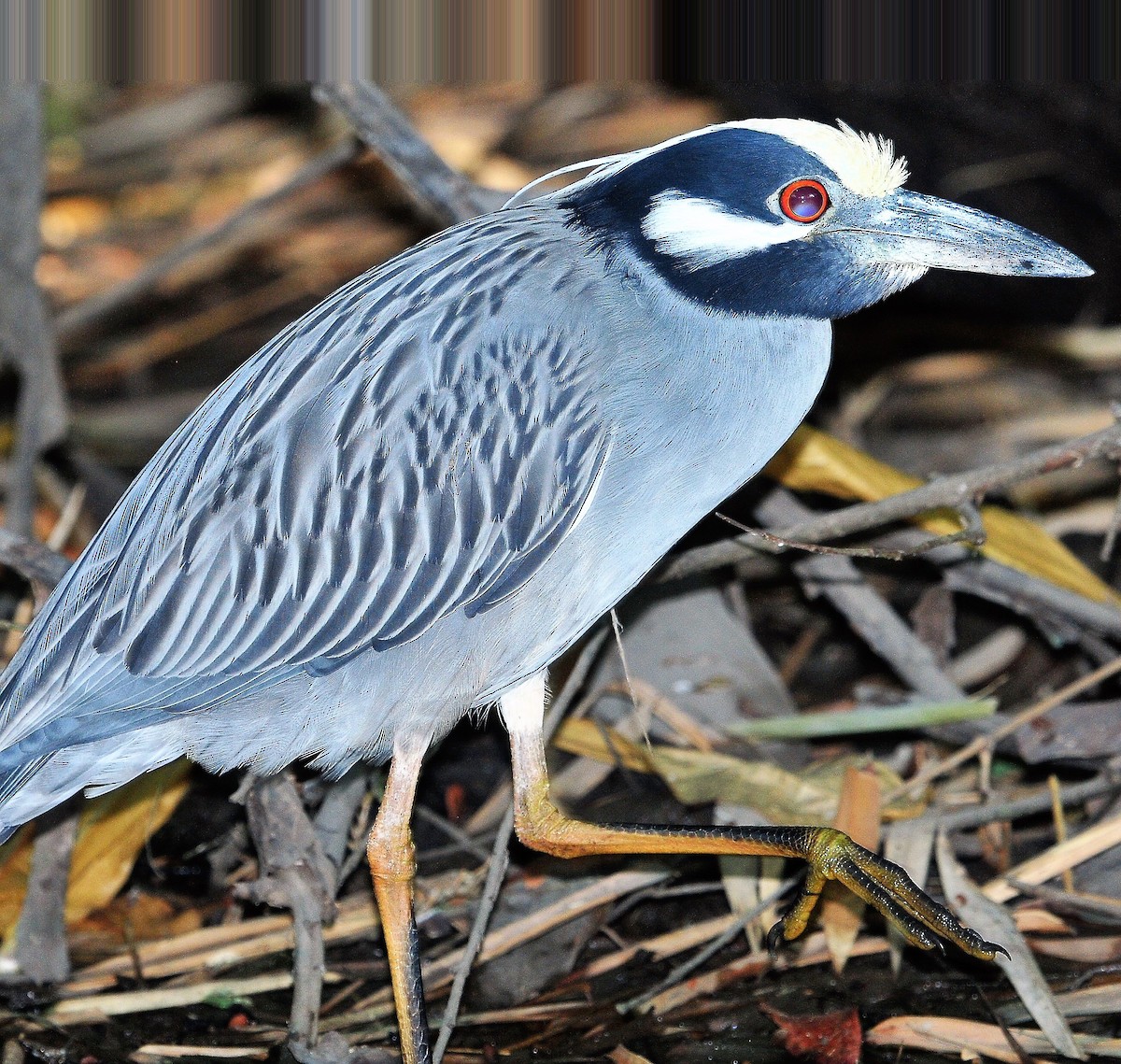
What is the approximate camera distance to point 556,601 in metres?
3.36

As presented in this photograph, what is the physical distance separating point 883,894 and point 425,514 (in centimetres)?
130

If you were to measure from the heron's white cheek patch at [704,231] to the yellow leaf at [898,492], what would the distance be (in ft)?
3.11

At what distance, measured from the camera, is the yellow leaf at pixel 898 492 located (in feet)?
13.9

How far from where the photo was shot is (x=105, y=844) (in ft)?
14.0

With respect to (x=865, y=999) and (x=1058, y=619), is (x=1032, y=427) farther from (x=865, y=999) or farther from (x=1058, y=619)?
(x=865, y=999)

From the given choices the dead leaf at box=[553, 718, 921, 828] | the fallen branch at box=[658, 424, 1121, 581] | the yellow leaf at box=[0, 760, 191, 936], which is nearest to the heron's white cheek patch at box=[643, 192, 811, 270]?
the fallen branch at box=[658, 424, 1121, 581]

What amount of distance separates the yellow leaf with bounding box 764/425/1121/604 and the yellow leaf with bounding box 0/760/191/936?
1915mm

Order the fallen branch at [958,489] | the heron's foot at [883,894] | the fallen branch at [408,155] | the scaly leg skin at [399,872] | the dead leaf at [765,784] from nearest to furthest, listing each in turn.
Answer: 1. the heron's foot at [883,894]
2. the scaly leg skin at [399,872]
3. the fallen branch at [958,489]
4. the dead leaf at [765,784]
5. the fallen branch at [408,155]

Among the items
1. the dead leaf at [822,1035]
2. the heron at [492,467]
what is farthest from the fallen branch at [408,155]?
the dead leaf at [822,1035]

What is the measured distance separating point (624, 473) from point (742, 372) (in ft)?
1.15

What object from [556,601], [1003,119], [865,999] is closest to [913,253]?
[556,601]

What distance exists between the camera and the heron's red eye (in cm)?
327

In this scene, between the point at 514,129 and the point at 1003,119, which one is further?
the point at 514,129

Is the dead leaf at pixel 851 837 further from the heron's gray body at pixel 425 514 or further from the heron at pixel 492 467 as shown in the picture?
the heron's gray body at pixel 425 514
